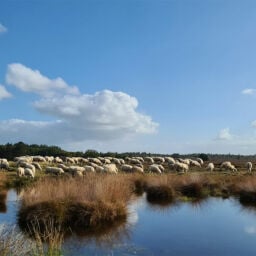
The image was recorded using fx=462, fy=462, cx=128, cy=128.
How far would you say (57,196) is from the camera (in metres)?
16.6

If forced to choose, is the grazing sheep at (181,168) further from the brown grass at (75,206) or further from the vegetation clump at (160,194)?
the brown grass at (75,206)

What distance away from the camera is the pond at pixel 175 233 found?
507 inches

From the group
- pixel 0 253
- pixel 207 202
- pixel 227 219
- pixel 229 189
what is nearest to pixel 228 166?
pixel 229 189

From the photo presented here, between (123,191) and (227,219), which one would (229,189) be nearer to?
(227,219)

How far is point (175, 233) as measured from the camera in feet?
50.8

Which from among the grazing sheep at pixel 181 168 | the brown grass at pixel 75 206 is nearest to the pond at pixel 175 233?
the brown grass at pixel 75 206

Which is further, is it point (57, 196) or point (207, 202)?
point (207, 202)

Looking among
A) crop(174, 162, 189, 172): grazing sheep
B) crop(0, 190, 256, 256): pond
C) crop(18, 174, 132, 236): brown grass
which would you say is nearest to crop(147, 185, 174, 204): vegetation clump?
crop(0, 190, 256, 256): pond

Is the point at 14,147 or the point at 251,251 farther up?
the point at 14,147

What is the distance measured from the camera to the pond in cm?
1288

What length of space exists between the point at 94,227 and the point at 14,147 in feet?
232

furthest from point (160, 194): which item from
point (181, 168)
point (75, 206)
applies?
point (181, 168)

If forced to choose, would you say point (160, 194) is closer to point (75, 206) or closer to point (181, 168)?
point (75, 206)

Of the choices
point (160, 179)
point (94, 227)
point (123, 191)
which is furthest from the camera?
point (160, 179)
